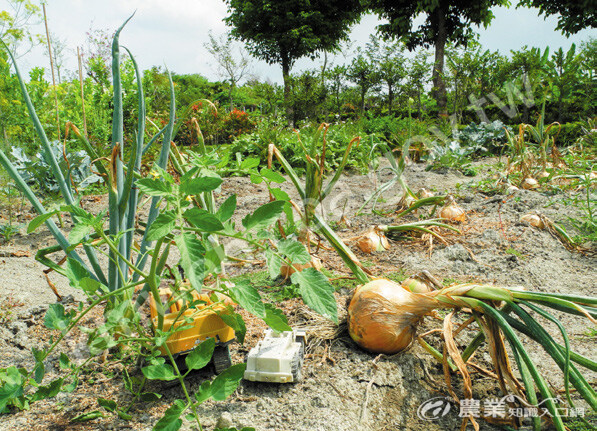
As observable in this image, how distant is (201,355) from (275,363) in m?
0.24

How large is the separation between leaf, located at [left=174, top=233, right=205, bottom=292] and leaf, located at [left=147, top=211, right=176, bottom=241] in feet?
0.10

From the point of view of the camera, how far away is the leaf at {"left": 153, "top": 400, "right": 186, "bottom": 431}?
725 mm

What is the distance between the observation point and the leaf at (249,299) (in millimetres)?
739

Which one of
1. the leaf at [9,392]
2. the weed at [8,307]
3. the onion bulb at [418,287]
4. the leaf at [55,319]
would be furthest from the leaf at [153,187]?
the weed at [8,307]

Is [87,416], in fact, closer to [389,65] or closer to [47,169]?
[47,169]

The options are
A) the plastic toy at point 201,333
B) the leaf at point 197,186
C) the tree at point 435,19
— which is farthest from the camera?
the tree at point 435,19

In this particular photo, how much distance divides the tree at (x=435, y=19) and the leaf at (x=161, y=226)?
12105 mm

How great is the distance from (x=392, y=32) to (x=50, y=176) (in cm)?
1320

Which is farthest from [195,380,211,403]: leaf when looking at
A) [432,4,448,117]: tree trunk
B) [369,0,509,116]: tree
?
[369,0,509,116]: tree

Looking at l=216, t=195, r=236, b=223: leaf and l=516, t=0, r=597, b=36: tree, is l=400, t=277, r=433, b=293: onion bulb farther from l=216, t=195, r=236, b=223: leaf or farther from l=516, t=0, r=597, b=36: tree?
l=516, t=0, r=597, b=36: tree

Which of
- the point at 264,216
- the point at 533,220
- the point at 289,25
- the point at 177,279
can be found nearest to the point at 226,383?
the point at 177,279

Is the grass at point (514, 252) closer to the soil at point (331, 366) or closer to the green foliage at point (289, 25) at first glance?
the soil at point (331, 366)

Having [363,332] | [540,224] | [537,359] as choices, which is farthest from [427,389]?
[540,224]

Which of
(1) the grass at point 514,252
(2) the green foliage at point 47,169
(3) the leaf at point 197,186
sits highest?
(2) the green foliage at point 47,169
